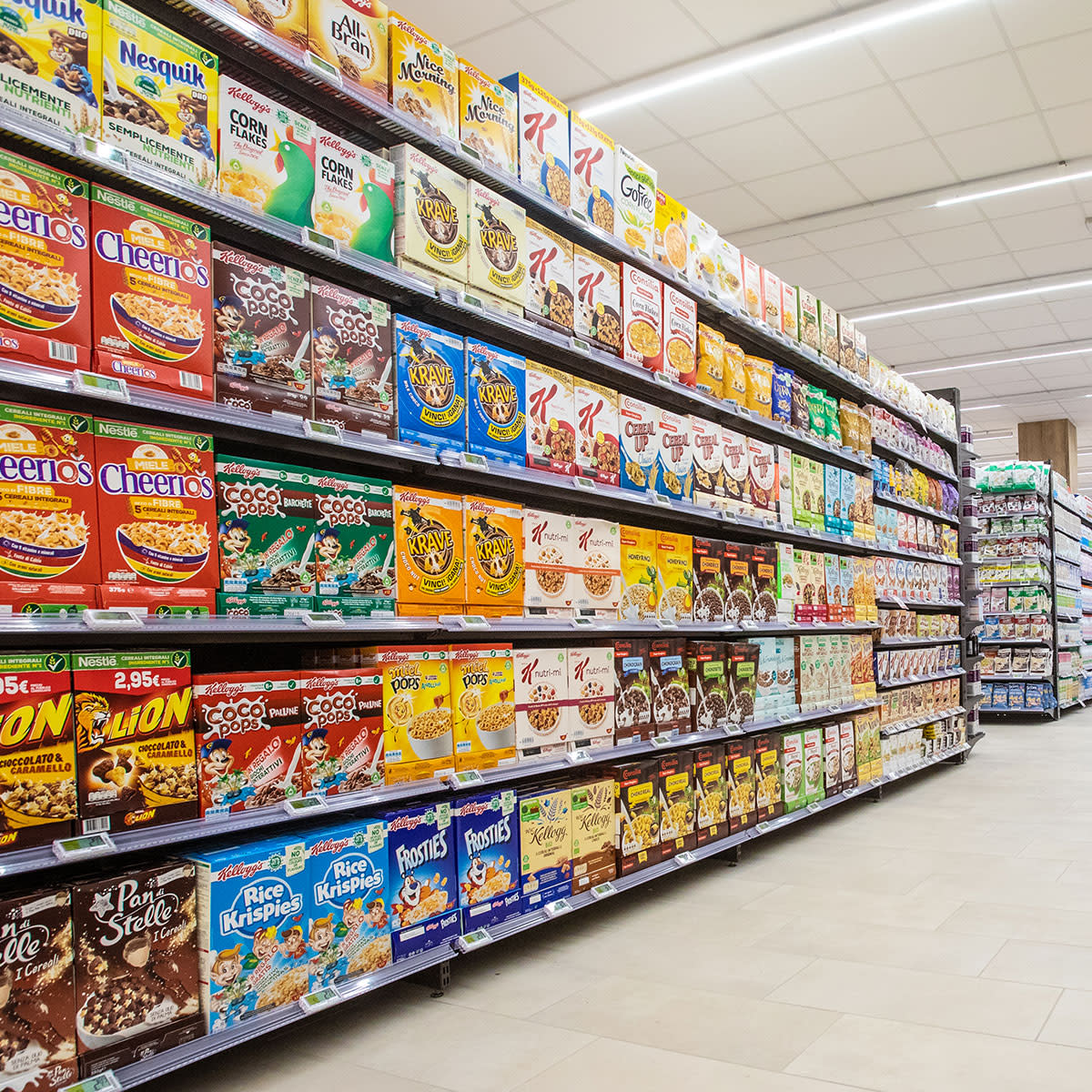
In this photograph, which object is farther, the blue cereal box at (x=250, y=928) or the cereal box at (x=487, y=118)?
the cereal box at (x=487, y=118)

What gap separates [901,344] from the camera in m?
11.7

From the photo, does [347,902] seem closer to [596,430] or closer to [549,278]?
[596,430]

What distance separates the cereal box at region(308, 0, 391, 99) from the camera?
258 centimetres

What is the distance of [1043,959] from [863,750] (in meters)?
2.67

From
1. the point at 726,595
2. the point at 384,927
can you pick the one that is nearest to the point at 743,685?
the point at 726,595

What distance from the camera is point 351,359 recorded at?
8.64 feet

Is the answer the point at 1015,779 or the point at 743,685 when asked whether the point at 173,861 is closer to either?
the point at 743,685

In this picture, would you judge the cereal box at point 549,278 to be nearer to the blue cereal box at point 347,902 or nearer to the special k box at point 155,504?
the special k box at point 155,504

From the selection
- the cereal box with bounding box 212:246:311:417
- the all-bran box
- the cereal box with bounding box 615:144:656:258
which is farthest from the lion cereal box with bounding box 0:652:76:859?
the cereal box with bounding box 615:144:656:258

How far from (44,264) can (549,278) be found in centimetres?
180

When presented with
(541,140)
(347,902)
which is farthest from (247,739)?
(541,140)

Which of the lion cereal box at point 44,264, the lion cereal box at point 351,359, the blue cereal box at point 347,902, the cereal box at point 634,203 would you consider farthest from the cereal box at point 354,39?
the blue cereal box at point 347,902

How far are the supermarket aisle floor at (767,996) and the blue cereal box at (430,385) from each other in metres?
1.61

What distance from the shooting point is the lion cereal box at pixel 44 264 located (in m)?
1.91
